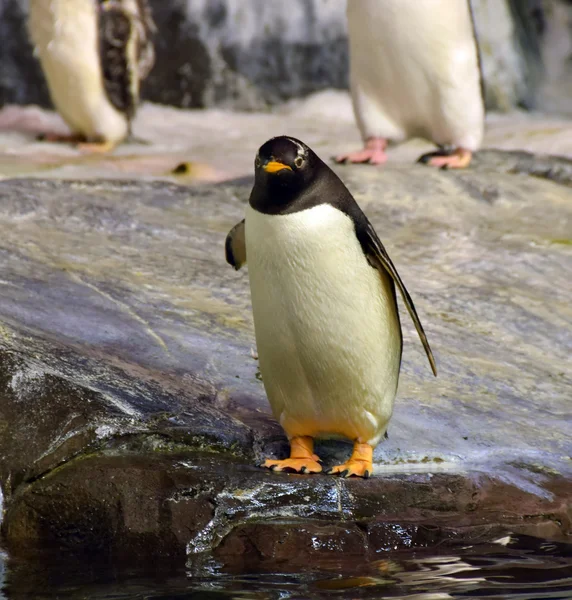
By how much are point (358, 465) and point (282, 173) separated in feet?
2.25

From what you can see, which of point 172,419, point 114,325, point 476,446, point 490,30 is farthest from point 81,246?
point 490,30

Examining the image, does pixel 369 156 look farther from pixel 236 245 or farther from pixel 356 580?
pixel 356 580

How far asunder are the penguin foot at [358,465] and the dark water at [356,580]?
0.70 ft

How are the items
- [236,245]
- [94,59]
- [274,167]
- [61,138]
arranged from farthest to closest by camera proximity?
[61,138], [94,59], [236,245], [274,167]

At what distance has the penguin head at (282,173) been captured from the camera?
2383 millimetres

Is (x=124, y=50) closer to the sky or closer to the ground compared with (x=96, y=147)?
closer to the sky

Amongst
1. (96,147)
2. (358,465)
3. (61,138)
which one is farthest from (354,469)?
(61,138)

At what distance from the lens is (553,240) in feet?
15.0

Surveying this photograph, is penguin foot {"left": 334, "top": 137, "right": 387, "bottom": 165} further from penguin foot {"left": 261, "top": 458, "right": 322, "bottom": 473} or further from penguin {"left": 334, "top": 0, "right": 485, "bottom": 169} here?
penguin foot {"left": 261, "top": 458, "right": 322, "bottom": 473}

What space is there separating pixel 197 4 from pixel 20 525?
7114mm

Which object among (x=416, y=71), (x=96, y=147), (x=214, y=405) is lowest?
(x=96, y=147)

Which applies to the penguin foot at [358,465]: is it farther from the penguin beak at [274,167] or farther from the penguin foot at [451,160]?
the penguin foot at [451,160]

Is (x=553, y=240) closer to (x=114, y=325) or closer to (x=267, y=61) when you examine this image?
(x=114, y=325)

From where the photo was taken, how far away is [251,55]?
9023mm
